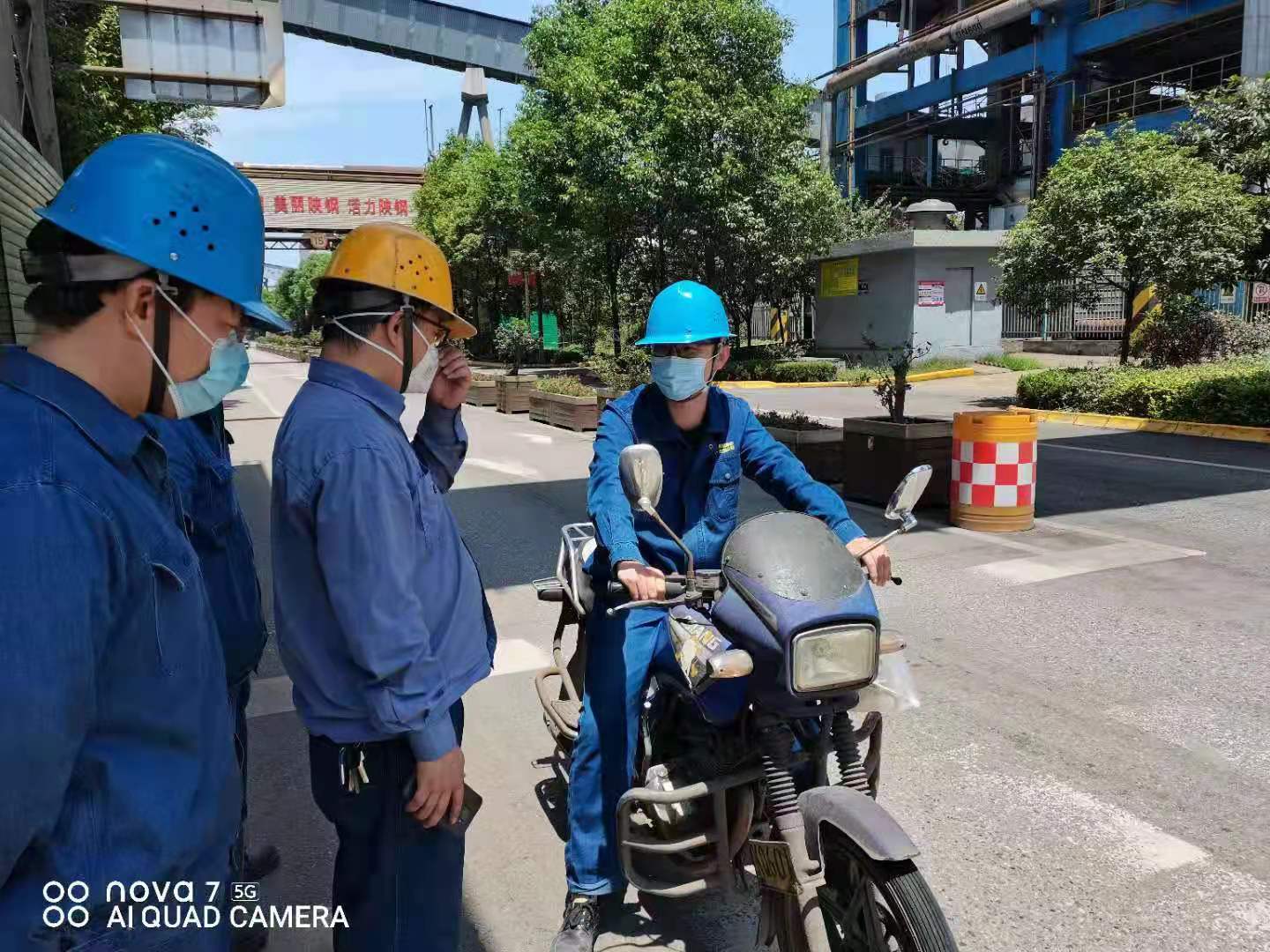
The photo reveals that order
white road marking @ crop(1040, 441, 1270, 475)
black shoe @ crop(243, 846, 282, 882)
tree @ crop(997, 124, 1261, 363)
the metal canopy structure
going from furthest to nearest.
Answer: the metal canopy structure < tree @ crop(997, 124, 1261, 363) < white road marking @ crop(1040, 441, 1270, 475) < black shoe @ crop(243, 846, 282, 882)

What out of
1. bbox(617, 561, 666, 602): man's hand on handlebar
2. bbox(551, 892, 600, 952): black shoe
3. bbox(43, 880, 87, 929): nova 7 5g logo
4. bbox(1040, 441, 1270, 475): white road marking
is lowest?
bbox(551, 892, 600, 952): black shoe

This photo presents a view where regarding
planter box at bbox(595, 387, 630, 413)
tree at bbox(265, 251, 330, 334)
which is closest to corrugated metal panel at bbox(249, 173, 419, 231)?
tree at bbox(265, 251, 330, 334)

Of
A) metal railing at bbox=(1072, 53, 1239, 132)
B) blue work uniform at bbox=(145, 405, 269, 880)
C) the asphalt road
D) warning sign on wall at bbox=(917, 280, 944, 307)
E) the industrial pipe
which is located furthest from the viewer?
the industrial pipe

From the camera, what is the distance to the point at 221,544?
2633 millimetres

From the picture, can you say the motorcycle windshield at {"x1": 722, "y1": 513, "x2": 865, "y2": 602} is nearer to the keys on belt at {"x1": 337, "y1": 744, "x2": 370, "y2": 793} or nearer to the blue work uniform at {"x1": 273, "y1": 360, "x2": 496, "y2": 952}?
the blue work uniform at {"x1": 273, "y1": 360, "x2": 496, "y2": 952}

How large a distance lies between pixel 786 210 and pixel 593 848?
23349 mm

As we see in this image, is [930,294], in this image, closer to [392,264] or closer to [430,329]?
[430,329]

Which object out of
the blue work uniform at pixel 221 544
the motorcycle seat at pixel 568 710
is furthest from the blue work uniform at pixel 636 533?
the blue work uniform at pixel 221 544

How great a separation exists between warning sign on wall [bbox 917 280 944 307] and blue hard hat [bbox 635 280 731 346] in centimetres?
2651

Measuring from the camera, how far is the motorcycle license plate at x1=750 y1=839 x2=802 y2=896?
7.23ft

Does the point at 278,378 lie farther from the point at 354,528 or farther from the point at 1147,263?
→ the point at 354,528

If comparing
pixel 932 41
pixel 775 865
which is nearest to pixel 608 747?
pixel 775 865

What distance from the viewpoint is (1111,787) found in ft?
12.0

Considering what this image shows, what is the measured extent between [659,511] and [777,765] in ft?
3.35
